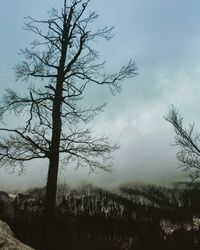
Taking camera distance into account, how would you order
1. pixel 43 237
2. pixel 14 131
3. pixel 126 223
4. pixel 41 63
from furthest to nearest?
pixel 126 223, pixel 41 63, pixel 14 131, pixel 43 237

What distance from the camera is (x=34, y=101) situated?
1534 centimetres

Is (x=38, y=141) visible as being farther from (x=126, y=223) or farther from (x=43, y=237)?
(x=126, y=223)

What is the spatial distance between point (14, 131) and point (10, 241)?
580cm

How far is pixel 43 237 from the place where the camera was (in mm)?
13422

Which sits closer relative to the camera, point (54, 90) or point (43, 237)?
point (43, 237)

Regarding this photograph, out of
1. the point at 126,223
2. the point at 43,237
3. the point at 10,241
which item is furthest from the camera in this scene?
the point at 126,223

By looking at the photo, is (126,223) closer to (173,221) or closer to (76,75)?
(173,221)

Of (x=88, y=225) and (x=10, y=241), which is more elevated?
(x=88, y=225)

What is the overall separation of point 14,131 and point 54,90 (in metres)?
1.88

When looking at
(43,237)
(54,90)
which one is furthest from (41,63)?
(43,237)

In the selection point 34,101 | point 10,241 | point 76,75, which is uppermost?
point 76,75

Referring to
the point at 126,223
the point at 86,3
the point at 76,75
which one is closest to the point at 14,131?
the point at 76,75

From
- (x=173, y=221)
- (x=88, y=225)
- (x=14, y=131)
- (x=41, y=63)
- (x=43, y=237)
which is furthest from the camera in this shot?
(x=173, y=221)

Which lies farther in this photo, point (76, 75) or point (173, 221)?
point (173, 221)
